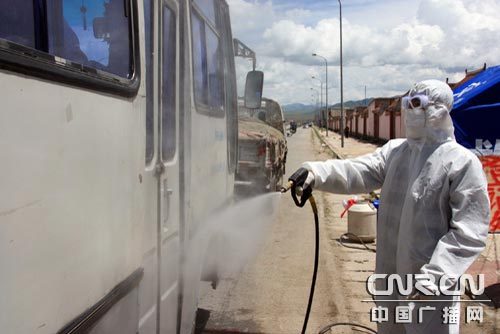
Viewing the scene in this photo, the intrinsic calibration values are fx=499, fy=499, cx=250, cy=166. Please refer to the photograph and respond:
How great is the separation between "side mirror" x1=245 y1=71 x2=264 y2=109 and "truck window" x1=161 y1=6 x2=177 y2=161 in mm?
2097

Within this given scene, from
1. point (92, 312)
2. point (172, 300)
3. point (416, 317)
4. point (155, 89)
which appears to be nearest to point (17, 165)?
point (92, 312)

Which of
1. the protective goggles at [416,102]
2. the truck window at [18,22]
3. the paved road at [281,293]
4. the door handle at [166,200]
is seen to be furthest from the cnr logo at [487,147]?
the truck window at [18,22]

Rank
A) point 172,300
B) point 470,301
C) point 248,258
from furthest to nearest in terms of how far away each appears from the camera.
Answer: point 248,258
point 470,301
point 172,300

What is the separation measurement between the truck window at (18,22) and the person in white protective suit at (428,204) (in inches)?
78.1

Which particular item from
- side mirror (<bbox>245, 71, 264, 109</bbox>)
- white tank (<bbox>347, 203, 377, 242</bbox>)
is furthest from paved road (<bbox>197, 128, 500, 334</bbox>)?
side mirror (<bbox>245, 71, 264, 109</bbox>)

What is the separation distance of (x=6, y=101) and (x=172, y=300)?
81.3 inches

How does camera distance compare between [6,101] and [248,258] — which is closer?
[6,101]

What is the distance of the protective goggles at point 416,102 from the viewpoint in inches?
114

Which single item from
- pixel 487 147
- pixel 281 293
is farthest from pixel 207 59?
pixel 487 147

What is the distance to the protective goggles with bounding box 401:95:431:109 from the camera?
114 inches

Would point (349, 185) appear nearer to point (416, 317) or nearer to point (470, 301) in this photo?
point (416, 317)

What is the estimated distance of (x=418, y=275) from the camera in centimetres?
278

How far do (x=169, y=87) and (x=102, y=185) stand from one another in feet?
4.04

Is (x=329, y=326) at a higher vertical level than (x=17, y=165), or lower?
lower
